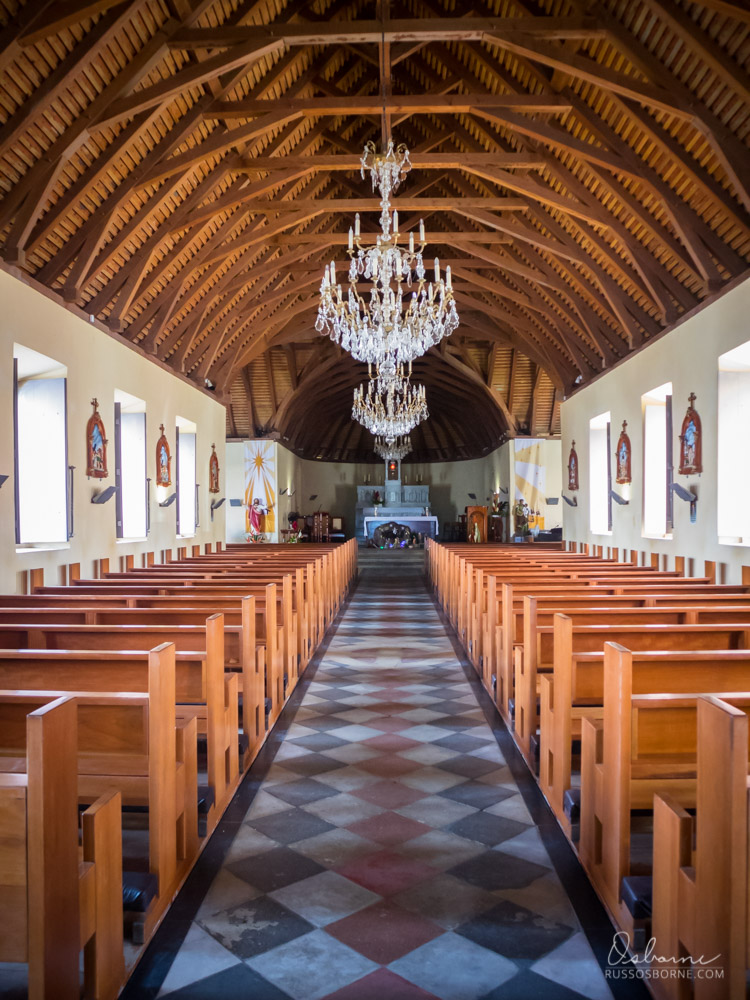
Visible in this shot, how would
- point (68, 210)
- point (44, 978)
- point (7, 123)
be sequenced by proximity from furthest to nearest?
point (68, 210) < point (7, 123) < point (44, 978)

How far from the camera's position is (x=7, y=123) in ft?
20.0

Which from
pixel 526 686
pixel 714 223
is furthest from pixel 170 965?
pixel 714 223

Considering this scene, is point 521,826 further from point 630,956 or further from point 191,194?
point 191,194

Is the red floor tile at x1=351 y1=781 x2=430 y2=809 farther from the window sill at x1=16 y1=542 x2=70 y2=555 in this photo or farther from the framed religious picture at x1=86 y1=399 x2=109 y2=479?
the framed religious picture at x1=86 y1=399 x2=109 y2=479

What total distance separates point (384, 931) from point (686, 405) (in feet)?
25.0

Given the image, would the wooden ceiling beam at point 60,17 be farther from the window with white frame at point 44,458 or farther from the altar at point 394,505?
the altar at point 394,505

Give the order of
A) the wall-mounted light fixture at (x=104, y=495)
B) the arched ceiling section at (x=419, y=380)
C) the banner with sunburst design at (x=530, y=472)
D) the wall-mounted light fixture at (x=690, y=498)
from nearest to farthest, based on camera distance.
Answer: the wall-mounted light fixture at (x=690, y=498) → the wall-mounted light fixture at (x=104, y=495) → the arched ceiling section at (x=419, y=380) → the banner with sunburst design at (x=530, y=472)

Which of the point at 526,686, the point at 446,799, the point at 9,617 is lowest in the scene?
the point at 446,799

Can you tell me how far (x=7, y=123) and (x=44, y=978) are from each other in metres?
6.34

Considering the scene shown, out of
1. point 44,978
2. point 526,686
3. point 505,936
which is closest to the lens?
point 44,978

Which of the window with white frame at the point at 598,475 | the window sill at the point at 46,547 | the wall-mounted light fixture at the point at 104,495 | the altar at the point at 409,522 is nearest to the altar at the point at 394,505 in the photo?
the altar at the point at 409,522

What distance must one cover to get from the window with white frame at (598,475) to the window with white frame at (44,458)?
872 cm

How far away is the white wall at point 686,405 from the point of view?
25.4ft

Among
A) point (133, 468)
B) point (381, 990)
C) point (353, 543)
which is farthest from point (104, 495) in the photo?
point (353, 543)
